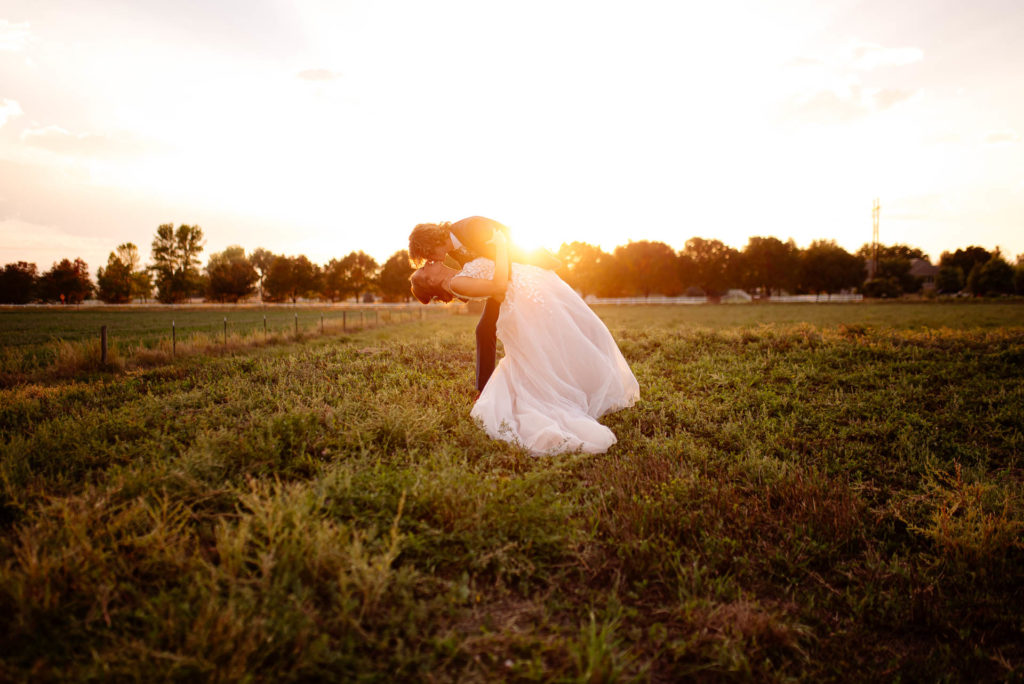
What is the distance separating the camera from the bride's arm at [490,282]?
18.8ft

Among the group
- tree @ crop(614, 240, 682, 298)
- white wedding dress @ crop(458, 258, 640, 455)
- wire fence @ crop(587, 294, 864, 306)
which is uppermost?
tree @ crop(614, 240, 682, 298)

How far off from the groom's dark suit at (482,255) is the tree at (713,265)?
92.4 m

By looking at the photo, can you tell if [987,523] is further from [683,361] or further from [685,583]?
[683,361]

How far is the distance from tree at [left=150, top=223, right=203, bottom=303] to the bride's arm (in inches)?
3937

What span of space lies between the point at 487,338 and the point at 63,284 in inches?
2362

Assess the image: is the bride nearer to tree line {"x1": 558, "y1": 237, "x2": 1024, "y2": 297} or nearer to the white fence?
the white fence

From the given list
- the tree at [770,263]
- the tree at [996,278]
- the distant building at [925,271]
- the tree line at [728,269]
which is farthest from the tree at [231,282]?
the distant building at [925,271]

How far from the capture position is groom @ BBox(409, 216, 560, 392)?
19.9 ft

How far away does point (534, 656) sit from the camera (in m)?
2.34

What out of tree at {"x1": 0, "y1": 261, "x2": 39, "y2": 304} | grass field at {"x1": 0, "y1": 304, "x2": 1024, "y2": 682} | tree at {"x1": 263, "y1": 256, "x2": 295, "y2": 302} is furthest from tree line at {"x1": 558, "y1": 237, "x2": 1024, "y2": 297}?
grass field at {"x1": 0, "y1": 304, "x2": 1024, "y2": 682}

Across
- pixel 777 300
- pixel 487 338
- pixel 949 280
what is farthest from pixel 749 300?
pixel 487 338

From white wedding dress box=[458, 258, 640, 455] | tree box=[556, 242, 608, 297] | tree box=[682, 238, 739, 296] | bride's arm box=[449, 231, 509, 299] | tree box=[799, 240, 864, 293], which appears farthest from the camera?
tree box=[556, 242, 608, 297]

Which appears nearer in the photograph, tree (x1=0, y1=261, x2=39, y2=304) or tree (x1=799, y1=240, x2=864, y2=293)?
tree (x1=0, y1=261, x2=39, y2=304)

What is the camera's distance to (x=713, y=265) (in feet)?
297
